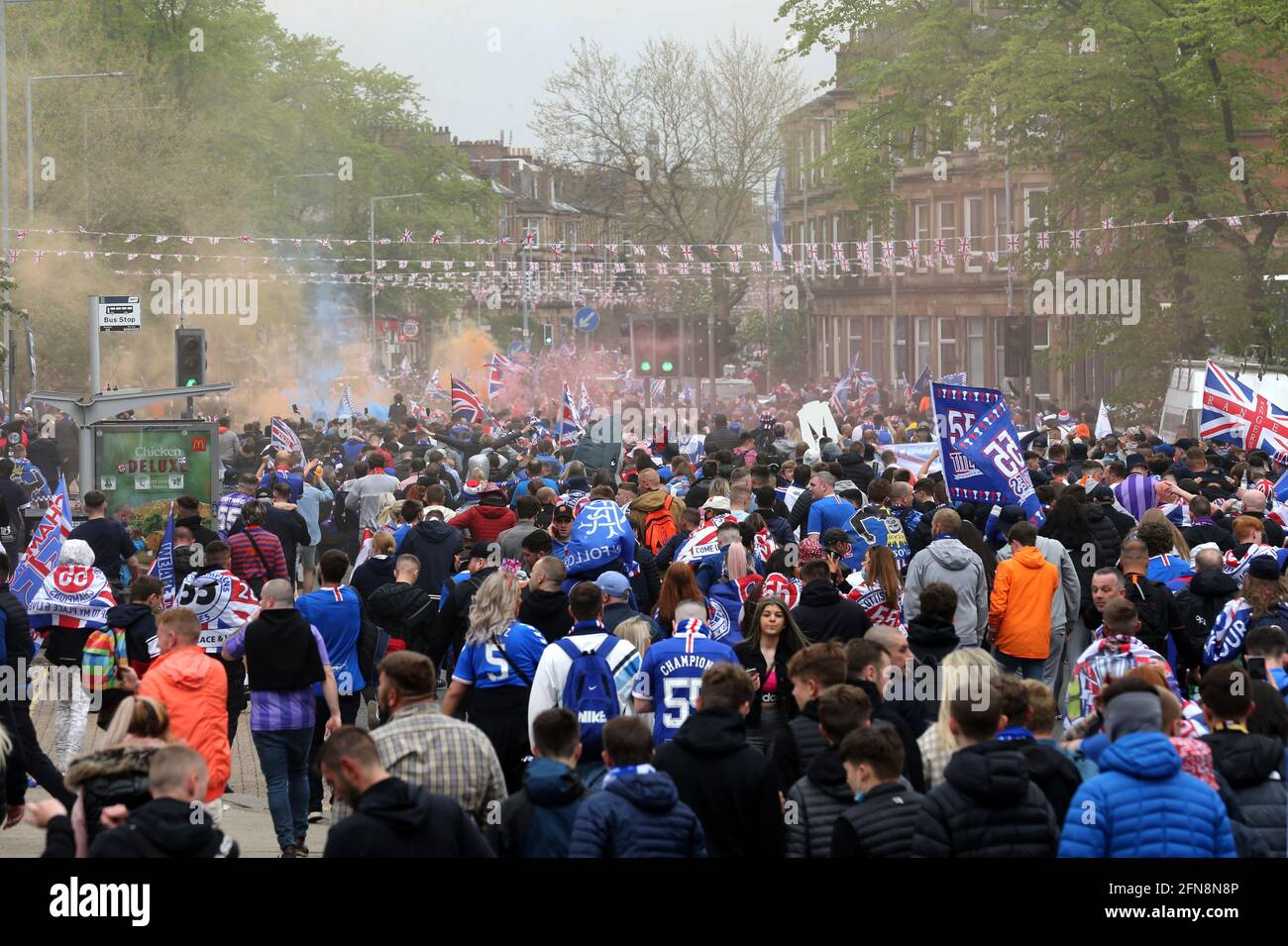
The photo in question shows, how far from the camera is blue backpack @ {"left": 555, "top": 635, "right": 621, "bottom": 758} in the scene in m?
8.22

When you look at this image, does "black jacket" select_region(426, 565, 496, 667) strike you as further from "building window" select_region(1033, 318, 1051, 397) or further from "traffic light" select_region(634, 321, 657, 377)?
"building window" select_region(1033, 318, 1051, 397)

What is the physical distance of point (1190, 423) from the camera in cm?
2961

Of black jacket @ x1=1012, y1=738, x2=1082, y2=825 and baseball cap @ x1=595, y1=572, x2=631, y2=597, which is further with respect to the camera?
baseball cap @ x1=595, y1=572, x2=631, y2=597

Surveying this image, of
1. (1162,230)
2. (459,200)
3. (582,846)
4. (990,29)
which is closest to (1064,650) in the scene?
(582,846)

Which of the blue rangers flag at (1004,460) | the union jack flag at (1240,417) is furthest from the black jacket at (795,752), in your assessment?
the union jack flag at (1240,417)

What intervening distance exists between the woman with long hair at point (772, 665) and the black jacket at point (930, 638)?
23.2 inches

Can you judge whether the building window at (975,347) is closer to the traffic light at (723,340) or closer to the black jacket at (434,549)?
the traffic light at (723,340)

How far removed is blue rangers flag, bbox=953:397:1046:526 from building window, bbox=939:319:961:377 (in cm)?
4907

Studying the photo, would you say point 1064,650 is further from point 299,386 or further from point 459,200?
point 459,200

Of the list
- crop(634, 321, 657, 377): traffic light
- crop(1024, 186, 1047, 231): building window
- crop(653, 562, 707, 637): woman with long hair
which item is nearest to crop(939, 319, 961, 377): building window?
crop(1024, 186, 1047, 231): building window

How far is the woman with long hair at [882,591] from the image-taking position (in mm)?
11438

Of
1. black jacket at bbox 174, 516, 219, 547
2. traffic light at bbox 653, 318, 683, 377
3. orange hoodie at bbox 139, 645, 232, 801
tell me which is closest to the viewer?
orange hoodie at bbox 139, 645, 232, 801

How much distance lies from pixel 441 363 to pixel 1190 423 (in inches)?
2328

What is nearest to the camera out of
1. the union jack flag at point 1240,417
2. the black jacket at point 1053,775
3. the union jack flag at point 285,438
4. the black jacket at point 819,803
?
the black jacket at point 819,803
